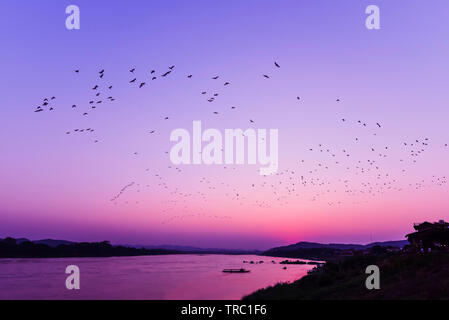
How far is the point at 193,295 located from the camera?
80.1 meters

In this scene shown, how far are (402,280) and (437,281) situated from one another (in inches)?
199

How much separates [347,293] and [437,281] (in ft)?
30.2

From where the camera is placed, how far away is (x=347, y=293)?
132 ft

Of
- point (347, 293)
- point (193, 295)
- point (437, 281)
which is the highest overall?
point (437, 281)
